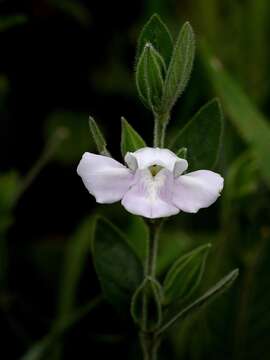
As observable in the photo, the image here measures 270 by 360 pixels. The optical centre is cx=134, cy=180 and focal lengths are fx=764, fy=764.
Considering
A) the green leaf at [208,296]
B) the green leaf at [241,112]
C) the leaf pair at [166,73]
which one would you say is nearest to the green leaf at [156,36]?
the leaf pair at [166,73]

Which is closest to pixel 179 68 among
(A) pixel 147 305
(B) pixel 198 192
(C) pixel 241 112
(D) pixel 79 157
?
(B) pixel 198 192

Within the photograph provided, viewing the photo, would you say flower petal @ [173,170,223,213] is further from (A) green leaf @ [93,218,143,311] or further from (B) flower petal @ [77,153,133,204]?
(A) green leaf @ [93,218,143,311]

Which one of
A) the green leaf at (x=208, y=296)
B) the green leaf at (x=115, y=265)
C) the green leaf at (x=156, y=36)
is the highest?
the green leaf at (x=156, y=36)

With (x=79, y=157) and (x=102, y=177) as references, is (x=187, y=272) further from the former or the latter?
(x=79, y=157)

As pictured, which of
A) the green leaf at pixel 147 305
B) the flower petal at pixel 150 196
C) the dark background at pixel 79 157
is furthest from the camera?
the dark background at pixel 79 157

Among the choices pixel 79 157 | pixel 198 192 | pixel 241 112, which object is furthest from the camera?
pixel 79 157

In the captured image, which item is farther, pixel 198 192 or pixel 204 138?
pixel 204 138

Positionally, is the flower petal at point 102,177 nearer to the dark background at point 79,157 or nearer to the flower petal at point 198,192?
the flower petal at point 198,192
